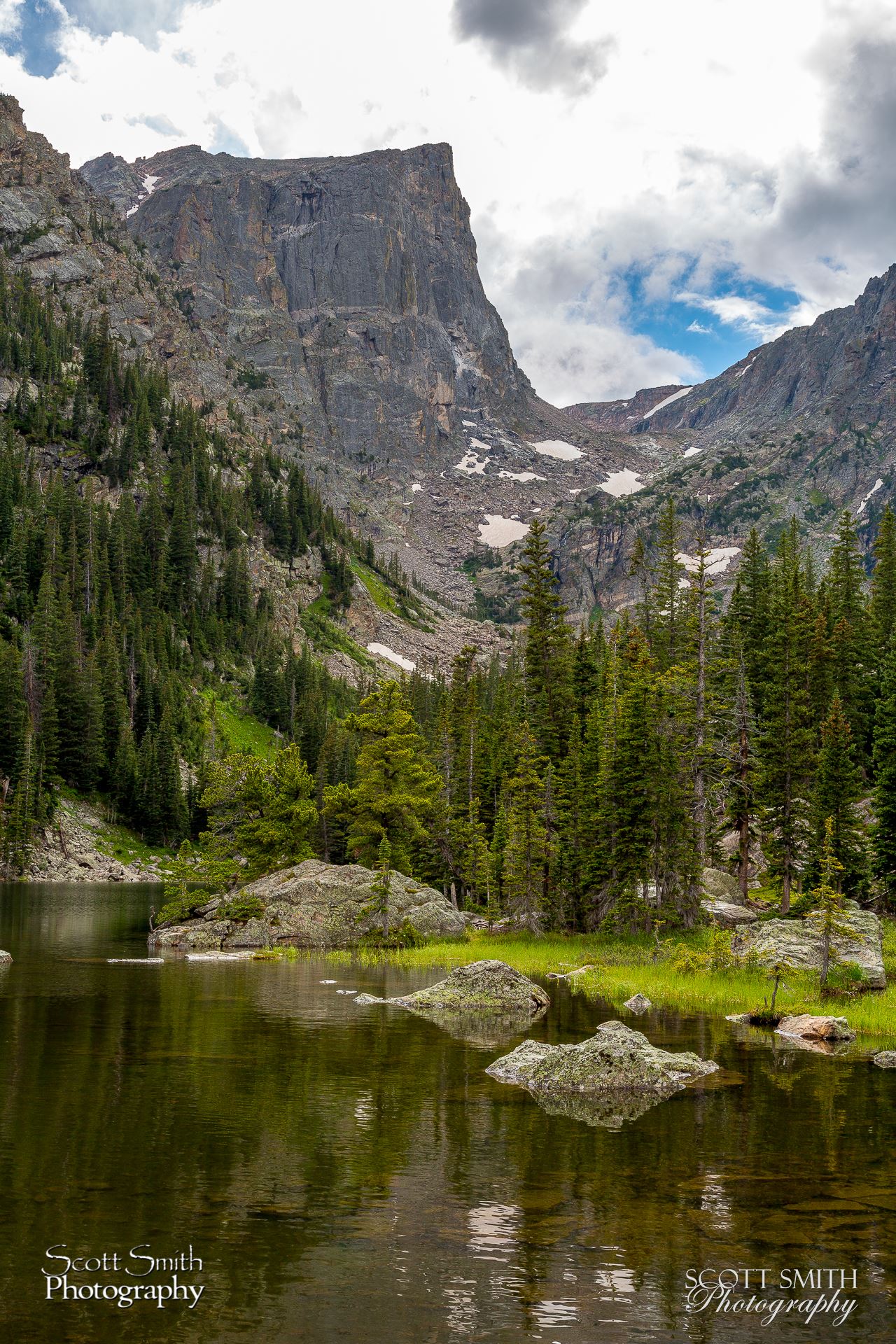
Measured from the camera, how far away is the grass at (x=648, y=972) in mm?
31625

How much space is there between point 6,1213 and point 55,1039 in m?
13.4

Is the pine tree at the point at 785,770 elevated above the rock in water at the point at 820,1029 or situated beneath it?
elevated above

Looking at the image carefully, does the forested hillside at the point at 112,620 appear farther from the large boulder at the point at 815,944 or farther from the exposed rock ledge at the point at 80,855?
the large boulder at the point at 815,944

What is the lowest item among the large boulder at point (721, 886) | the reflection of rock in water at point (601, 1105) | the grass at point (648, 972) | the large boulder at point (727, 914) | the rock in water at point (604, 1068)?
the grass at point (648, 972)

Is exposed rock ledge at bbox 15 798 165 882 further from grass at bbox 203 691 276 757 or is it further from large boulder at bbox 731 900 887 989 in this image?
large boulder at bbox 731 900 887 989

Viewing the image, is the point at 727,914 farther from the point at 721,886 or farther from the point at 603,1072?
the point at 603,1072

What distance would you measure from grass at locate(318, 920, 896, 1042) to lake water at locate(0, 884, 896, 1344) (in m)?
7.51

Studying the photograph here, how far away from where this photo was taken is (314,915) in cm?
5922

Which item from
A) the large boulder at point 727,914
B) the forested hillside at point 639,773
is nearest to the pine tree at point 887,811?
the forested hillside at point 639,773

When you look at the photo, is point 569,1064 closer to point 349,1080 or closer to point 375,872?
point 349,1080

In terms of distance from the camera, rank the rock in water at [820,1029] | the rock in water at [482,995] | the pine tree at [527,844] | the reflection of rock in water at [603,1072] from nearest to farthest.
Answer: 1. the reflection of rock in water at [603,1072]
2. the rock in water at [820,1029]
3. the rock in water at [482,995]
4. the pine tree at [527,844]

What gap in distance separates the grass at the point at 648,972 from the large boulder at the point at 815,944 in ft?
1.99

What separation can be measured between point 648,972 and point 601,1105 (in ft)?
73.1

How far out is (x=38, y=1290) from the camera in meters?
10.1
